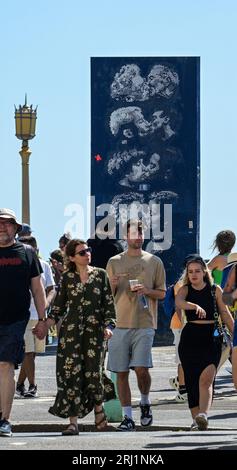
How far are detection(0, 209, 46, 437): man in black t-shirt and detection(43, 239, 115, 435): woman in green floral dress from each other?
433 mm

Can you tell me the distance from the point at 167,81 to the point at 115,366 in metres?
20.7

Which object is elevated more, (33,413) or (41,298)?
(41,298)

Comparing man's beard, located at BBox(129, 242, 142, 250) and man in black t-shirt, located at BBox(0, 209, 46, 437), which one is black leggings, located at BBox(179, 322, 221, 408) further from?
man in black t-shirt, located at BBox(0, 209, 46, 437)

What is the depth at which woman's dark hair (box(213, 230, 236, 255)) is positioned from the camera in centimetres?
2145

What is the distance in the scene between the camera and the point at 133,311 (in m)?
17.9

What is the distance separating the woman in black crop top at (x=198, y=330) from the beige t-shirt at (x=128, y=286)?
0.57 metres

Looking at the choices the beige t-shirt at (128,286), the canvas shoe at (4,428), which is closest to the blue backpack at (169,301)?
the beige t-shirt at (128,286)

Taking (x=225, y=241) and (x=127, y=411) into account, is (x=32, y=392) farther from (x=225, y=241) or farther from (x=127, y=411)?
(x=127, y=411)

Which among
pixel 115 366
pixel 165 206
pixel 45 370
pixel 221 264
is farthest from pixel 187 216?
pixel 115 366

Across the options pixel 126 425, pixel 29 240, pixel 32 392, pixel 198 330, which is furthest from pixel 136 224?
pixel 32 392

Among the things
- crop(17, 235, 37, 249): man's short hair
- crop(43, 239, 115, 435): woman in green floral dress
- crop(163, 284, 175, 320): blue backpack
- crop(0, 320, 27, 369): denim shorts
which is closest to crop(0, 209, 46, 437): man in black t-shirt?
crop(0, 320, 27, 369): denim shorts

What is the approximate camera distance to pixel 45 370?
26.6m

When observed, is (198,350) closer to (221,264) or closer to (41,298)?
(41,298)

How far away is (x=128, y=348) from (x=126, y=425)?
851 mm
